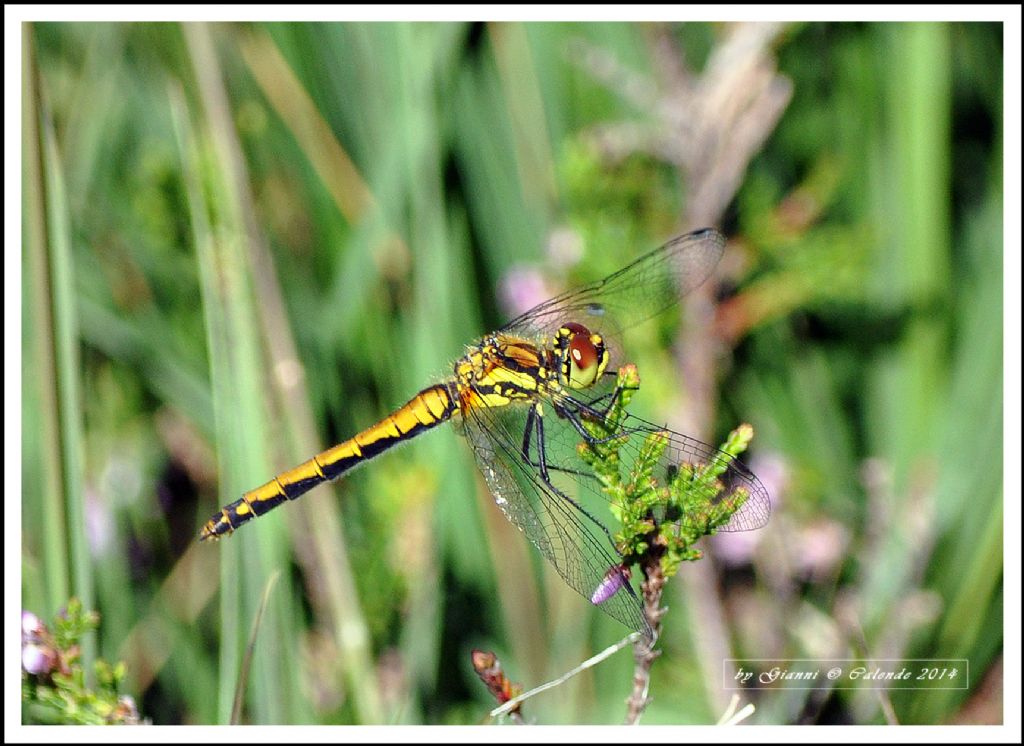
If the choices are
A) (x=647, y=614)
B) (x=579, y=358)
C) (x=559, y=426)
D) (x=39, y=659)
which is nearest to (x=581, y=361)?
(x=579, y=358)

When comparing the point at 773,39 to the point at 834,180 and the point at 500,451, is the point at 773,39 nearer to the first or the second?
the point at 834,180

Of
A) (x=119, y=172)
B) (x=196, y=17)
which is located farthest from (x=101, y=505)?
(x=196, y=17)

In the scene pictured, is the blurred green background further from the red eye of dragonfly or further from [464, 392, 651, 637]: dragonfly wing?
the red eye of dragonfly

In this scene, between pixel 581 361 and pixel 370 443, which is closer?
pixel 581 361

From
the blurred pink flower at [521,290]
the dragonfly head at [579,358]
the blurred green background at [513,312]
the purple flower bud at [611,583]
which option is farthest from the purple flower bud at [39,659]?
the blurred pink flower at [521,290]

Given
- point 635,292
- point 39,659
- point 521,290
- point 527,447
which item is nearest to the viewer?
point 39,659

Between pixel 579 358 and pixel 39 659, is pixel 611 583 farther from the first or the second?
pixel 39 659

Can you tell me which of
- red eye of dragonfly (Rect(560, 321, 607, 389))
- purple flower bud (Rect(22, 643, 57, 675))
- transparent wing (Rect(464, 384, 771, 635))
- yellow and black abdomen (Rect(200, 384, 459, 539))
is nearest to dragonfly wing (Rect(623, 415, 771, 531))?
transparent wing (Rect(464, 384, 771, 635))
